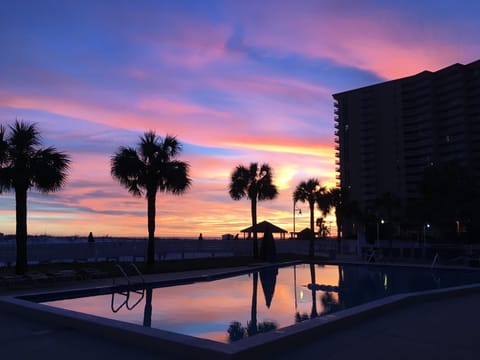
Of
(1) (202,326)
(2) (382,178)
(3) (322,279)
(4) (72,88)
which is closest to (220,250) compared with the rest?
(3) (322,279)

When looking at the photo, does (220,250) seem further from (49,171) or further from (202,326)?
(202,326)

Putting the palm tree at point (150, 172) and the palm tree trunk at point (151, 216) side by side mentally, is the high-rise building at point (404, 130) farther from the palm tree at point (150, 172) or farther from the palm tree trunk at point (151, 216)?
the palm tree trunk at point (151, 216)

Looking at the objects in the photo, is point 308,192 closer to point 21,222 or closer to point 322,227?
point 21,222

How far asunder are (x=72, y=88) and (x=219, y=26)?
6881mm

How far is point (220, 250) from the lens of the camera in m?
30.1

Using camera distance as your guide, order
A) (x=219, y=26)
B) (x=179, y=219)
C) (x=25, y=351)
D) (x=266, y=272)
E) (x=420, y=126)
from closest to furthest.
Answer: (x=25, y=351), (x=219, y=26), (x=266, y=272), (x=179, y=219), (x=420, y=126)

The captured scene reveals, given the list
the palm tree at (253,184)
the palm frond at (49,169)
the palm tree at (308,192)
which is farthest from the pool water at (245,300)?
the palm tree at (308,192)

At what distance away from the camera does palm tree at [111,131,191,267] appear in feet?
69.4

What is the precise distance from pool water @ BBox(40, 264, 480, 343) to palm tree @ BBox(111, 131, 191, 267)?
5.18 metres

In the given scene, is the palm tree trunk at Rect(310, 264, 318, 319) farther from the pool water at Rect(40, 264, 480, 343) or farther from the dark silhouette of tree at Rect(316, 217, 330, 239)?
the dark silhouette of tree at Rect(316, 217, 330, 239)

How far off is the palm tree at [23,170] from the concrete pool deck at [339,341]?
7.39 m

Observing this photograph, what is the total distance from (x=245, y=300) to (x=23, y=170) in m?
8.77

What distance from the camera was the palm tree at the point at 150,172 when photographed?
69.4ft

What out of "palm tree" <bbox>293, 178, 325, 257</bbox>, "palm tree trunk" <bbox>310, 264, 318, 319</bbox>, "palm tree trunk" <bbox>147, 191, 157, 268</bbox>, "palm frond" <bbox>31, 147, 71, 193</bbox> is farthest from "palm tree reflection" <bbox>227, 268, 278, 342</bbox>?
"palm tree" <bbox>293, 178, 325, 257</bbox>
